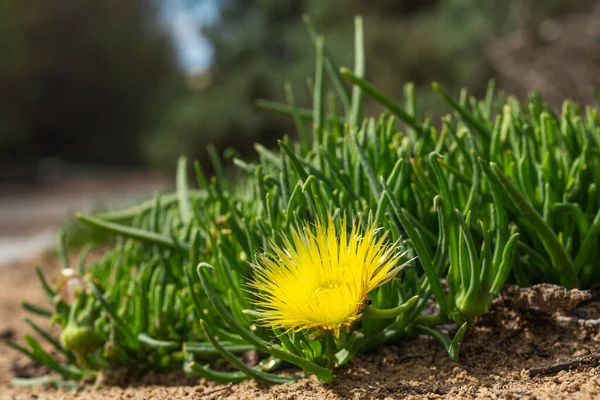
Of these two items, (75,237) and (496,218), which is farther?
(75,237)

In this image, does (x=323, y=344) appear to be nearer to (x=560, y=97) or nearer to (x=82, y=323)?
(x=82, y=323)

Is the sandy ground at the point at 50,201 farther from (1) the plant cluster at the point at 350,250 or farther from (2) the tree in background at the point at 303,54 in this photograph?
(1) the plant cluster at the point at 350,250

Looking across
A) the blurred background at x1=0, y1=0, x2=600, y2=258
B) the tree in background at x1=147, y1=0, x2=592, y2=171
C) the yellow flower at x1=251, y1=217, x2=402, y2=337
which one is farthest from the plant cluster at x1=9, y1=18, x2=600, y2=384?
the tree in background at x1=147, y1=0, x2=592, y2=171

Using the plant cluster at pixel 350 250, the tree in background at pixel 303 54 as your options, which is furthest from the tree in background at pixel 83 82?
the plant cluster at pixel 350 250

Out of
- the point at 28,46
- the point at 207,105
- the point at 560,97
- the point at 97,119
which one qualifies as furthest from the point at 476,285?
the point at 97,119

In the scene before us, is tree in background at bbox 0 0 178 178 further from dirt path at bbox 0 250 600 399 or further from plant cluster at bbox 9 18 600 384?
dirt path at bbox 0 250 600 399

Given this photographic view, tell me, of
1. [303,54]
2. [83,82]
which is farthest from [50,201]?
[303,54]
